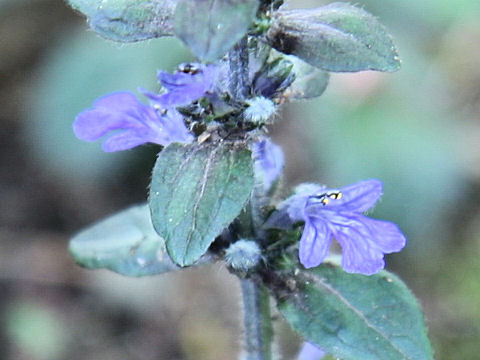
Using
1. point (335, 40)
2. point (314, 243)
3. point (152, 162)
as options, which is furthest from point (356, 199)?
point (152, 162)

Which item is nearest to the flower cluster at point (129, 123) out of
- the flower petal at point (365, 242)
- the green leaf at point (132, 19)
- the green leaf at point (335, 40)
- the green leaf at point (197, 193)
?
the green leaf at point (197, 193)

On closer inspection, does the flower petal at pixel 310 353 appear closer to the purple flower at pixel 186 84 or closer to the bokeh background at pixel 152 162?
the purple flower at pixel 186 84

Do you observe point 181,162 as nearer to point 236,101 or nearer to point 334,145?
point 236,101

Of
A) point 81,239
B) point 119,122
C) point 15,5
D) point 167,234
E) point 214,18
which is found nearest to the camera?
point 214,18

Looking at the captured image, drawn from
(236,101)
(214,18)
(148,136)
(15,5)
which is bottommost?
(15,5)

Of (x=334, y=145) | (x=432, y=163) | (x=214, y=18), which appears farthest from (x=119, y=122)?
(x=432, y=163)

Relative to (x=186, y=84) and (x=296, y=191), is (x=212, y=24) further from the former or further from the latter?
(x=296, y=191)
